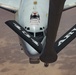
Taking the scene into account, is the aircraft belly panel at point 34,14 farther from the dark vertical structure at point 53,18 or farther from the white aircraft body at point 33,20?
the dark vertical structure at point 53,18

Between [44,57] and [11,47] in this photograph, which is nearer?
[44,57]

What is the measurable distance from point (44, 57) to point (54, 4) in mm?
2042

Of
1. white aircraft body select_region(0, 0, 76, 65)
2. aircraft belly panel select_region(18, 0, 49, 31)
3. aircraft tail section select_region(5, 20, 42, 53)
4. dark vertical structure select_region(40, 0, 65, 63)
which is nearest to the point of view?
dark vertical structure select_region(40, 0, 65, 63)

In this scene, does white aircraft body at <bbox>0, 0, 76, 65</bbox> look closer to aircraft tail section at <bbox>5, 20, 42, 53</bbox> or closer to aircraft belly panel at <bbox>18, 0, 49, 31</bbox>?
aircraft belly panel at <bbox>18, 0, 49, 31</bbox>

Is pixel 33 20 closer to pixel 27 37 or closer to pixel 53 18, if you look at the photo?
pixel 27 37

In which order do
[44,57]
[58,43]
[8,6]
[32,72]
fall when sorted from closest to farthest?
[44,57] < [58,43] < [8,6] < [32,72]

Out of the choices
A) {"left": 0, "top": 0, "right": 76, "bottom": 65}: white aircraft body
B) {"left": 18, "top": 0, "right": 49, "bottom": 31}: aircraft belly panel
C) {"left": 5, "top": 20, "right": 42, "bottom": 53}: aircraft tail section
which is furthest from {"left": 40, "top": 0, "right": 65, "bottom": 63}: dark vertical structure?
{"left": 18, "top": 0, "right": 49, "bottom": 31}: aircraft belly panel

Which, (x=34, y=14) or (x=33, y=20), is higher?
(x=34, y=14)

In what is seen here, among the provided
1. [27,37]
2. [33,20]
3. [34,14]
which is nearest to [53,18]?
[27,37]

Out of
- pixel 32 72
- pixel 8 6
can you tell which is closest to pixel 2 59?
pixel 32 72

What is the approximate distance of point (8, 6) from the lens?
1644 cm

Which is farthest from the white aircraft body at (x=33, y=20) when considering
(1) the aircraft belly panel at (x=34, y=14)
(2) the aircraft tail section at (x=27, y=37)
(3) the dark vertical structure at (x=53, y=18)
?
(3) the dark vertical structure at (x=53, y=18)

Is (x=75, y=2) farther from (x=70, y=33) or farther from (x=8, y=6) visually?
(x=70, y=33)

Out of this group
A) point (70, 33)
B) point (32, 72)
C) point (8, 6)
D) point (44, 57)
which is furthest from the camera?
point (32, 72)
